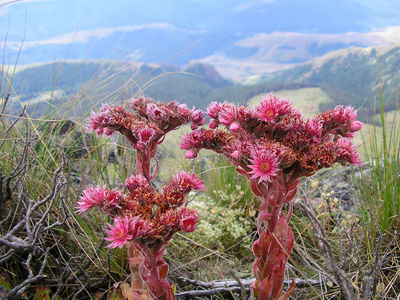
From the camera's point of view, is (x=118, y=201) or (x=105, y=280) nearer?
(x=118, y=201)

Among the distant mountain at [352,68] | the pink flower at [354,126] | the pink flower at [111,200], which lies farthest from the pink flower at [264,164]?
the distant mountain at [352,68]

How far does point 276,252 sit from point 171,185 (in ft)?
2.28

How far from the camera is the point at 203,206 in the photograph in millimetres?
3881

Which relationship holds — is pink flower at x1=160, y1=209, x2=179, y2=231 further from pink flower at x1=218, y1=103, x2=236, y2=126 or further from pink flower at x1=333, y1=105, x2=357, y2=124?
pink flower at x1=333, y1=105, x2=357, y2=124

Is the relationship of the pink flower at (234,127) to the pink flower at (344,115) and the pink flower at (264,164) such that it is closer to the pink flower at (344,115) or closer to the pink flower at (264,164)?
the pink flower at (264,164)

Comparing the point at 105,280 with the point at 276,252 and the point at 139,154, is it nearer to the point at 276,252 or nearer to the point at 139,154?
the point at 139,154

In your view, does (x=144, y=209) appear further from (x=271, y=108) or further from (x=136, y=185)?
(x=271, y=108)

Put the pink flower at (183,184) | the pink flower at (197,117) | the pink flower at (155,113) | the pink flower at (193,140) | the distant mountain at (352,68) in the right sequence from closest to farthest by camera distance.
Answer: the pink flower at (183,184) → the pink flower at (193,140) → the pink flower at (155,113) → the pink flower at (197,117) → the distant mountain at (352,68)

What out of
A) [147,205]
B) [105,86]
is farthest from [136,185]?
[105,86]

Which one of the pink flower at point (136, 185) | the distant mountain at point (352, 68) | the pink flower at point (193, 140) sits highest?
the pink flower at point (193, 140)

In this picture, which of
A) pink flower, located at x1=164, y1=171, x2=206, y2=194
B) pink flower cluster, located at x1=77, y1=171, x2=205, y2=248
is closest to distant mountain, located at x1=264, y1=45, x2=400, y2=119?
pink flower, located at x1=164, y1=171, x2=206, y2=194

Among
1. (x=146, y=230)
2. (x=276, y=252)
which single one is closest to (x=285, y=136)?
(x=276, y=252)

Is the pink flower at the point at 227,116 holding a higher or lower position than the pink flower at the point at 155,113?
higher

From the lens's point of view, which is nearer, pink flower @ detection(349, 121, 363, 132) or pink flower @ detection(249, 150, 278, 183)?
pink flower @ detection(249, 150, 278, 183)
